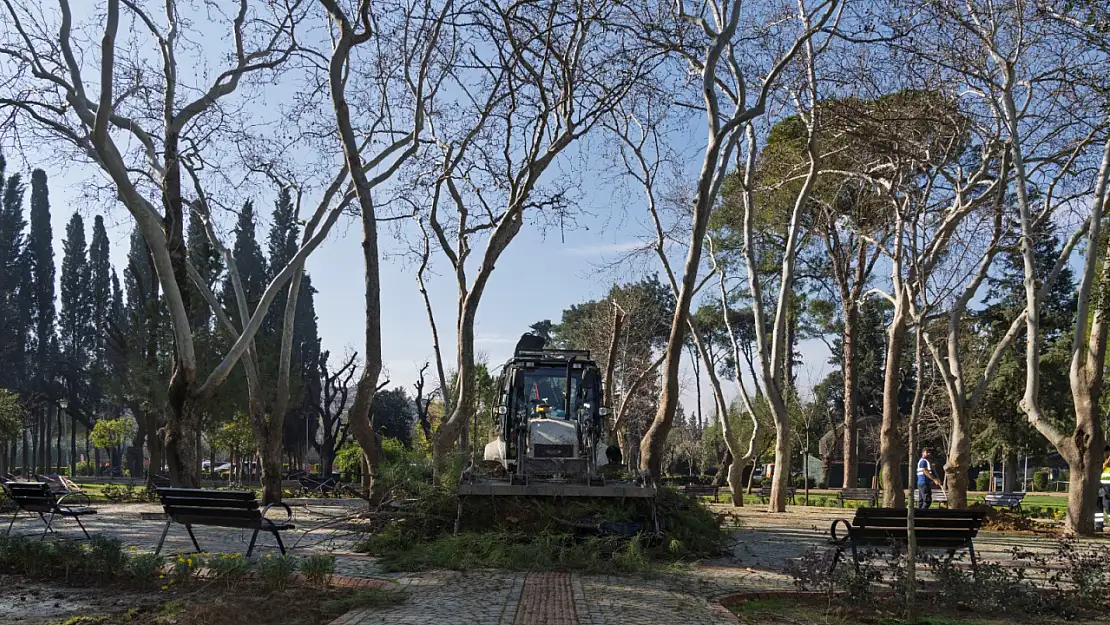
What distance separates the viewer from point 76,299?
69.6 m

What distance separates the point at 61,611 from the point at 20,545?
2.36 metres

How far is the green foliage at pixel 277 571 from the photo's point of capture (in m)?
7.77

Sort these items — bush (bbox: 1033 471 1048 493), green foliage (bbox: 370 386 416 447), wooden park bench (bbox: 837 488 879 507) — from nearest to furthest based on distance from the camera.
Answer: wooden park bench (bbox: 837 488 879 507)
bush (bbox: 1033 471 1048 493)
green foliage (bbox: 370 386 416 447)

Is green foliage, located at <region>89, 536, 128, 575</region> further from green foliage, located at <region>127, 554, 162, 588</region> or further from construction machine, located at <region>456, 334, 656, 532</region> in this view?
construction machine, located at <region>456, 334, 656, 532</region>

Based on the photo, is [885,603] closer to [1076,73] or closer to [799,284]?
[1076,73]

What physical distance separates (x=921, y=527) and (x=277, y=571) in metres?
6.46

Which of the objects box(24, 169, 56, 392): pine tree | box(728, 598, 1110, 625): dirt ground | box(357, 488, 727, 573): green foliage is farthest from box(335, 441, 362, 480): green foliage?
box(24, 169, 56, 392): pine tree

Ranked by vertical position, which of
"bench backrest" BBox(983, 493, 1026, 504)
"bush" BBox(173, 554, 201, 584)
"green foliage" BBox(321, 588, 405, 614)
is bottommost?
"bench backrest" BBox(983, 493, 1026, 504)

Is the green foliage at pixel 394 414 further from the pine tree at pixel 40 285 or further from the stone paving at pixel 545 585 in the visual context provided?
the stone paving at pixel 545 585

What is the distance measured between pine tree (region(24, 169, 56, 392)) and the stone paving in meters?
57.3

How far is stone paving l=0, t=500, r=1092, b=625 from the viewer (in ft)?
23.9

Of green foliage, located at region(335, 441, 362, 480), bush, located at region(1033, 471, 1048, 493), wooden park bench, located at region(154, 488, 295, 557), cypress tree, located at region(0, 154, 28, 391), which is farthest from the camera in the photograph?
cypress tree, located at region(0, 154, 28, 391)

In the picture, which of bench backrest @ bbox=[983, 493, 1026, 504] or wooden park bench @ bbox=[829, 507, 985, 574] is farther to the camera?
bench backrest @ bbox=[983, 493, 1026, 504]

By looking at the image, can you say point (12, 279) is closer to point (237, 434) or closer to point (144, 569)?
point (237, 434)
